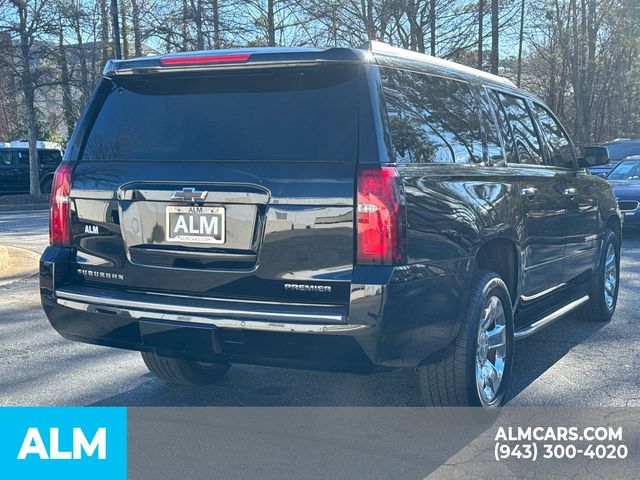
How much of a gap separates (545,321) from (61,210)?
3.12 meters

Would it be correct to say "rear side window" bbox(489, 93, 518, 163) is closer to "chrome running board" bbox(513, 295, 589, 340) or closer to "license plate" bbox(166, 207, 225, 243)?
"chrome running board" bbox(513, 295, 589, 340)

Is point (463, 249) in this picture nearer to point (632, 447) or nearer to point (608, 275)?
point (632, 447)

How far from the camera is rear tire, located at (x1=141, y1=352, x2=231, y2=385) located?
16.2 ft

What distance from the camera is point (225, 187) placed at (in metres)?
3.71

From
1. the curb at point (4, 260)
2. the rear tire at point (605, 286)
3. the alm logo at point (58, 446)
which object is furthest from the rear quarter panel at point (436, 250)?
the curb at point (4, 260)

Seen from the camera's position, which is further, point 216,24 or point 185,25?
point 185,25

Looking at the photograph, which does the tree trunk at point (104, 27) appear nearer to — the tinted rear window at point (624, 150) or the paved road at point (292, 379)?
the tinted rear window at point (624, 150)

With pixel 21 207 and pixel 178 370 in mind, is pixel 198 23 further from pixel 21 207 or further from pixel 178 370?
pixel 178 370

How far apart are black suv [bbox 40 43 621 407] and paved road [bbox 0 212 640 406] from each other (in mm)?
679

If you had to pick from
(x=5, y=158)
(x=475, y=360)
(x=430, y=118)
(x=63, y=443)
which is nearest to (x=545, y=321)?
Result: (x=475, y=360)

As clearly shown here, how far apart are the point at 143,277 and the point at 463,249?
162 centimetres

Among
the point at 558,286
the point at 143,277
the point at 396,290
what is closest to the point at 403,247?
the point at 396,290

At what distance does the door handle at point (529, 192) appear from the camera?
4970mm

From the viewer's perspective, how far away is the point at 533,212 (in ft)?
16.7
